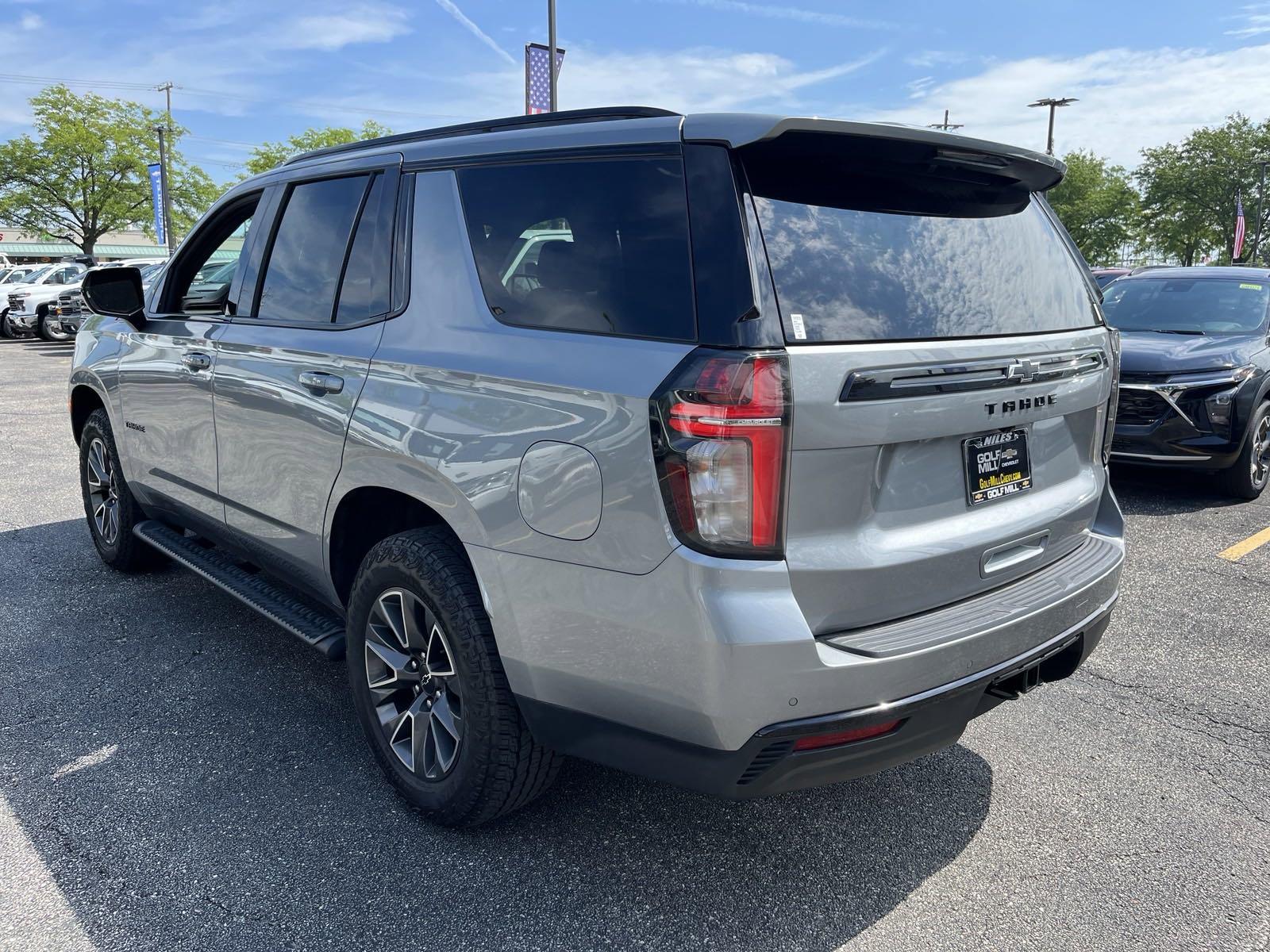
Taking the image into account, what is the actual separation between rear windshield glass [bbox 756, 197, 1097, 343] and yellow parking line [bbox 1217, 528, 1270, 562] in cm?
355

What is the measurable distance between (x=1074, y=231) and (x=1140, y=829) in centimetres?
6317

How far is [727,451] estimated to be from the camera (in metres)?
2.00

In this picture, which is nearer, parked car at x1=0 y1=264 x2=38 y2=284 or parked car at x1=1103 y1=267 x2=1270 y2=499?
parked car at x1=1103 y1=267 x2=1270 y2=499

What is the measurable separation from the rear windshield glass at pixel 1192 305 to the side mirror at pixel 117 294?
6671 mm

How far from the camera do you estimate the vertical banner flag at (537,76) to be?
1573 cm

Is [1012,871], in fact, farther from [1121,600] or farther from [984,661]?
[1121,600]

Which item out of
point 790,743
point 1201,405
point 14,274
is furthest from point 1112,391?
point 14,274

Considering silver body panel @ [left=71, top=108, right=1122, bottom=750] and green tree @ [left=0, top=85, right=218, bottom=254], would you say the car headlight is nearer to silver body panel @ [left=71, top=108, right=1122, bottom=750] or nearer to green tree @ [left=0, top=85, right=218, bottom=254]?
silver body panel @ [left=71, top=108, right=1122, bottom=750]

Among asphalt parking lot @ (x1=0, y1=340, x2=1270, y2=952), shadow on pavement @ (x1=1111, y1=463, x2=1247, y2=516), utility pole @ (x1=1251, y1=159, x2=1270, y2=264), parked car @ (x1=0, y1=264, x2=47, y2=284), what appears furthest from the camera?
utility pole @ (x1=1251, y1=159, x2=1270, y2=264)

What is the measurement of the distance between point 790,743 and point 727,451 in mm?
650

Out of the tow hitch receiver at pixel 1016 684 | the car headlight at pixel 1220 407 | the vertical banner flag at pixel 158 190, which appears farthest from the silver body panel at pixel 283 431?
the vertical banner flag at pixel 158 190

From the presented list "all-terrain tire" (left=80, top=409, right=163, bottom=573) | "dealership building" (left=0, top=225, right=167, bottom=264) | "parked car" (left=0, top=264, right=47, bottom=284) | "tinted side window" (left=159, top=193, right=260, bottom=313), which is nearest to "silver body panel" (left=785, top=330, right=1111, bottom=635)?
"tinted side window" (left=159, top=193, right=260, bottom=313)

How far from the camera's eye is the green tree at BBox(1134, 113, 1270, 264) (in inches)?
2005

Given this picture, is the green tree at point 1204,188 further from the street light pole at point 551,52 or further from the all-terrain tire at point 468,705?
the all-terrain tire at point 468,705
